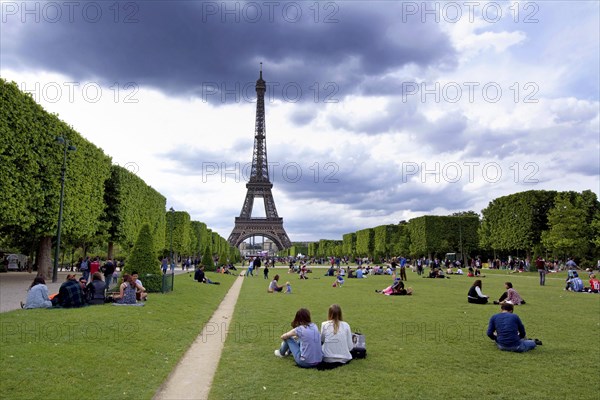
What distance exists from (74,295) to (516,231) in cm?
5470

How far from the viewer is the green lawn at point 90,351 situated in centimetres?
730

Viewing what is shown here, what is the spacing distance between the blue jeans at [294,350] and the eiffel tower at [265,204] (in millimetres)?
95037

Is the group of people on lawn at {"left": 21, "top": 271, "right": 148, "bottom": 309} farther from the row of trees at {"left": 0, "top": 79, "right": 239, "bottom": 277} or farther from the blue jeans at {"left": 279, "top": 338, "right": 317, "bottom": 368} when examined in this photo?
the blue jeans at {"left": 279, "top": 338, "right": 317, "bottom": 368}

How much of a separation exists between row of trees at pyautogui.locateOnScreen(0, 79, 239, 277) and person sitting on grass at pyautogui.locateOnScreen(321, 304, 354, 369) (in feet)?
48.2

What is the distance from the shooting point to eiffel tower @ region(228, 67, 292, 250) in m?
105

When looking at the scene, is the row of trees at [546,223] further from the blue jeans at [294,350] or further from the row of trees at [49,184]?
the blue jeans at [294,350]

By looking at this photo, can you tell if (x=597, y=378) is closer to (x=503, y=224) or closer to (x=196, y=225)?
(x=503, y=224)

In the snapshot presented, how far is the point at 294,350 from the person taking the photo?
29.9ft

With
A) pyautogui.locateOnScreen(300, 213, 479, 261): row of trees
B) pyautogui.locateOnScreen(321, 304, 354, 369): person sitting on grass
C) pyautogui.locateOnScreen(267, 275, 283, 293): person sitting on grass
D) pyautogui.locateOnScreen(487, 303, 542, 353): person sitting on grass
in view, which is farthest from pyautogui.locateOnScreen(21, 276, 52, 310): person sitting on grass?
pyautogui.locateOnScreen(300, 213, 479, 261): row of trees

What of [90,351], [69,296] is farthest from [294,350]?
[69,296]

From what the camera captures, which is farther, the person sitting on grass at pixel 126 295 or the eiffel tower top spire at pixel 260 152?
the eiffel tower top spire at pixel 260 152

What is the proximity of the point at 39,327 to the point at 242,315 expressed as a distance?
268 inches

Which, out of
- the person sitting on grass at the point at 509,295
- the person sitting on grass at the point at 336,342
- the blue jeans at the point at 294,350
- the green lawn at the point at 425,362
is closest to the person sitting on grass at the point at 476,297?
the person sitting on grass at the point at 509,295

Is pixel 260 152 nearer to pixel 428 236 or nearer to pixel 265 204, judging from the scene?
pixel 265 204
